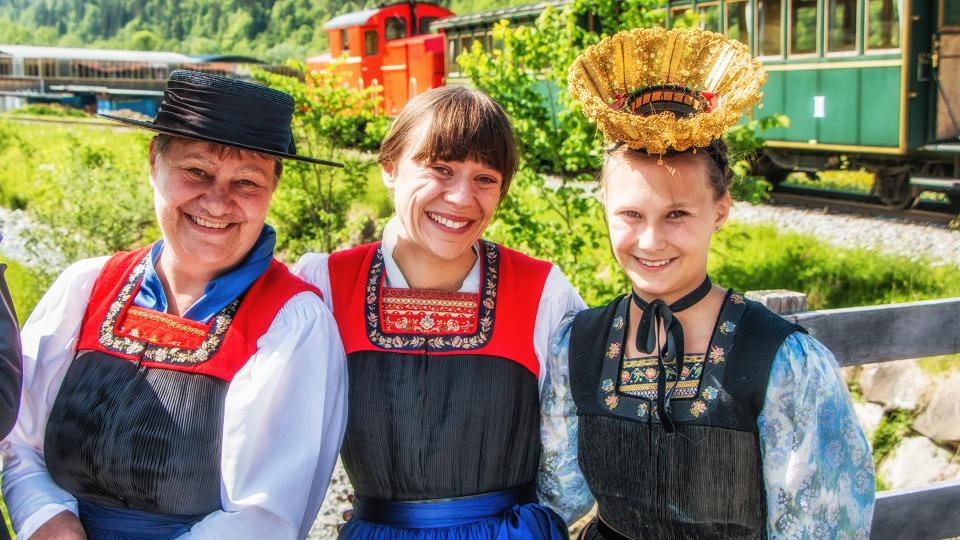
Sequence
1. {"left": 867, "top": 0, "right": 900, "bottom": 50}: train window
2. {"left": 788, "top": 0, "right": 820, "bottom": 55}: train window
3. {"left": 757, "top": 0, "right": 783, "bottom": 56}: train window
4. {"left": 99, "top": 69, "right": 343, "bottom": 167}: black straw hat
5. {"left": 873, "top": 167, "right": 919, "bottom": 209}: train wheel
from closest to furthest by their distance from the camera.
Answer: {"left": 99, "top": 69, "right": 343, "bottom": 167}: black straw hat, {"left": 867, "top": 0, "right": 900, "bottom": 50}: train window, {"left": 873, "top": 167, "right": 919, "bottom": 209}: train wheel, {"left": 788, "top": 0, "right": 820, "bottom": 55}: train window, {"left": 757, "top": 0, "right": 783, "bottom": 56}: train window

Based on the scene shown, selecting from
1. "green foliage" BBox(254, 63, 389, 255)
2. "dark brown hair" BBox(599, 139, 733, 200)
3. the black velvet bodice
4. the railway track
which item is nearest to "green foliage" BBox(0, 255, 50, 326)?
"green foliage" BBox(254, 63, 389, 255)

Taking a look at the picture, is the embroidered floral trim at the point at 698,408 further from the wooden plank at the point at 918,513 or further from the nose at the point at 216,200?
the wooden plank at the point at 918,513

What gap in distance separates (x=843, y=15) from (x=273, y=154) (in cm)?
969

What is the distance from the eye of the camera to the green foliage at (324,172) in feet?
29.1

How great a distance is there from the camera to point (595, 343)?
7.32 feet

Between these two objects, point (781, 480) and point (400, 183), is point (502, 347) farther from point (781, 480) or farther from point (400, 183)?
point (781, 480)

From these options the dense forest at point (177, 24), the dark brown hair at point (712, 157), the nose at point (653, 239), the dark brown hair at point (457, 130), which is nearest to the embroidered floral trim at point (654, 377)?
the nose at point (653, 239)

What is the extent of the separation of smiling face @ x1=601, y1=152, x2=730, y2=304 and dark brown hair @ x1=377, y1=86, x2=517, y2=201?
0.40 meters

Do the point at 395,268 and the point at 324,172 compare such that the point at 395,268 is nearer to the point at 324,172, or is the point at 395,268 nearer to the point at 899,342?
the point at 899,342

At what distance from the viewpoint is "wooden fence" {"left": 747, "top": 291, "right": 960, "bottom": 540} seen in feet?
10.1

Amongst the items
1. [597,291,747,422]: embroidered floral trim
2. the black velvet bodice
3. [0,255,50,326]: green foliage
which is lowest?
[0,255,50,326]: green foliage

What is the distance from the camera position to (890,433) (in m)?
5.19

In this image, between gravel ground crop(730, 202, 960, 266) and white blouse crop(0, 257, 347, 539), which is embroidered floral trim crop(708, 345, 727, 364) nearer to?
white blouse crop(0, 257, 347, 539)

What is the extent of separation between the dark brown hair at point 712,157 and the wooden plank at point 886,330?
105 centimetres
